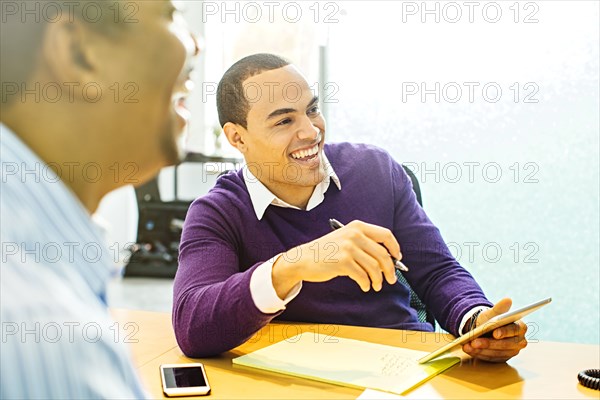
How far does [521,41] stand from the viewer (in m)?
2.94

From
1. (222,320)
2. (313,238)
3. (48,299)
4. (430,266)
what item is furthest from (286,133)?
(48,299)

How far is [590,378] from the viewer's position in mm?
1129

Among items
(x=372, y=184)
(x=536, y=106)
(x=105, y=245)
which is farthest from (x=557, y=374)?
(x=536, y=106)

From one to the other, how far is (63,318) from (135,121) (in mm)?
134

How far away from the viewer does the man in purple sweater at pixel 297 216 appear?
4.89ft

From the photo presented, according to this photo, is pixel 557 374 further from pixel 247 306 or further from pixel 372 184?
pixel 372 184

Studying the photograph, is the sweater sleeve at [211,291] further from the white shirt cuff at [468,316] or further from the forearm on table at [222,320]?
the white shirt cuff at [468,316]

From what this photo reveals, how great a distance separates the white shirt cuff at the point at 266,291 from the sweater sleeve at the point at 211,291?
0.4 inches

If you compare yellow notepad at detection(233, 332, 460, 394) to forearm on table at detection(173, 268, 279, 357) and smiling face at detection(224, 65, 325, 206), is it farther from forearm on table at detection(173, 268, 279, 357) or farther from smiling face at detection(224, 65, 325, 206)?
smiling face at detection(224, 65, 325, 206)

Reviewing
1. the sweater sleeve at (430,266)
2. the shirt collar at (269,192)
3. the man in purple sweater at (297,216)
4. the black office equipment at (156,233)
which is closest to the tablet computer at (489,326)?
the man in purple sweater at (297,216)

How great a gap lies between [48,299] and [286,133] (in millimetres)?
1394

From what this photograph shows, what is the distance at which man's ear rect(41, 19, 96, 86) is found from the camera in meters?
0.40

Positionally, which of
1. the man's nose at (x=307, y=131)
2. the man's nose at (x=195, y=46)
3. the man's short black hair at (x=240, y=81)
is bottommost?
the man's nose at (x=195, y=46)

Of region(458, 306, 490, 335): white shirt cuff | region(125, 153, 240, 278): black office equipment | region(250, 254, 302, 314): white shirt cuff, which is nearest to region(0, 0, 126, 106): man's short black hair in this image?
region(250, 254, 302, 314): white shirt cuff
